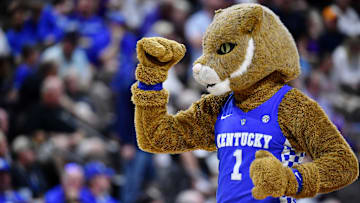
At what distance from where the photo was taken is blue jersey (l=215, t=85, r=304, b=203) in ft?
5.59

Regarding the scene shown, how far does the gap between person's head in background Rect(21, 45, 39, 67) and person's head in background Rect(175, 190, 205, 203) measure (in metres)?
1.54

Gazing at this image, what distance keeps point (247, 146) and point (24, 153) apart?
105 inches

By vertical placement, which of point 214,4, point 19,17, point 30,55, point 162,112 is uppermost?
point 214,4

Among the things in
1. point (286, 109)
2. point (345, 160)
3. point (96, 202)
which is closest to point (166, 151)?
point (286, 109)

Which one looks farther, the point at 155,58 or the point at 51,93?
the point at 51,93

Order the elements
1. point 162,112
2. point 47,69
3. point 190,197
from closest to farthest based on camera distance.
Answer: point 162,112, point 190,197, point 47,69

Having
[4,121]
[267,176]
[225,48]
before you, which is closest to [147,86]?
[225,48]

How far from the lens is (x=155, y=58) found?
179cm

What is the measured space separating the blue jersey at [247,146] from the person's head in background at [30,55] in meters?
3.00

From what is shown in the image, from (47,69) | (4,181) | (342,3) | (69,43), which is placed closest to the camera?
(4,181)

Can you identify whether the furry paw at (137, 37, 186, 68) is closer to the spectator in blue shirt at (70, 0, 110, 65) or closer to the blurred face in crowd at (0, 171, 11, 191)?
the blurred face in crowd at (0, 171, 11, 191)

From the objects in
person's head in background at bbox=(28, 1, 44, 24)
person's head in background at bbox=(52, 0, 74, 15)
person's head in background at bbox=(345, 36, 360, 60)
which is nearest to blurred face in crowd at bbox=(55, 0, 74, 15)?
person's head in background at bbox=(52, 0, 74, 15)

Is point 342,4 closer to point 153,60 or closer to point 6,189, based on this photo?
point 6,189

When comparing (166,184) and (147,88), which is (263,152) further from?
(166,184)
